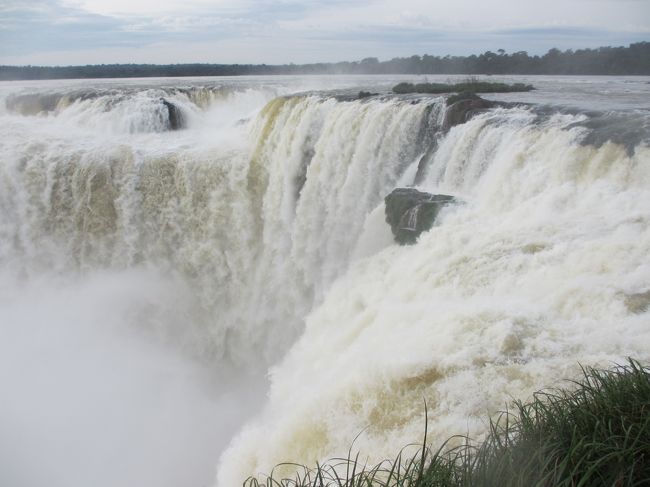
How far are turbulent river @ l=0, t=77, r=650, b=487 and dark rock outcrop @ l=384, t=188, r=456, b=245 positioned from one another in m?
0.23

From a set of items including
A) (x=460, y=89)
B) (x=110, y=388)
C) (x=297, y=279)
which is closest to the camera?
(x=110, y=388)

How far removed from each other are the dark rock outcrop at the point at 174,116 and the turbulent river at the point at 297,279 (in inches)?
22.3

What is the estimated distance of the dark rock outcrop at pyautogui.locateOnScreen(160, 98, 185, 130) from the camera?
18.1 m

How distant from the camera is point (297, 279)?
11.0 metres

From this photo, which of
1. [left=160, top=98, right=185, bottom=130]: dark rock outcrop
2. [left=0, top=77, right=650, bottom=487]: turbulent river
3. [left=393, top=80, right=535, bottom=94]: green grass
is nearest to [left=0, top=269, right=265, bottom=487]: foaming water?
[left=0, top=77, right=650, bottom=487]: turbulent river

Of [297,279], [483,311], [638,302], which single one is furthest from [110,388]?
[638,302]

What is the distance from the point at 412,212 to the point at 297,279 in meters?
3.93

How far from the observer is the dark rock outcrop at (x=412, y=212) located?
7430 mm

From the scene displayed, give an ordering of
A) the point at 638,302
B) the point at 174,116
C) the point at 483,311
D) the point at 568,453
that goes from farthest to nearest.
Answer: the point at 174,116
the point at 483,311
the point at 638,302
the point at 568,453

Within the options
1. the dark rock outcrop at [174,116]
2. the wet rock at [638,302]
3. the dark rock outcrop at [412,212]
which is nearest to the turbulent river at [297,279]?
the wet rock at [638,302]

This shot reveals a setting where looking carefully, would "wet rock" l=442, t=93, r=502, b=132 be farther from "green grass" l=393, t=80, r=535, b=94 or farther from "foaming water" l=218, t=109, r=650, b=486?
"green grass" l=393, t=80, r=535, b=94

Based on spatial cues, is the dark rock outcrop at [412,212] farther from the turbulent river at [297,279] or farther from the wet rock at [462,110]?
the wet rock at [462,110]

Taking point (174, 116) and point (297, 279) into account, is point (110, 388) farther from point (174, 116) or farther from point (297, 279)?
point (174, 116)

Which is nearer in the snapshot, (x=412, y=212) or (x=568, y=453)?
(x=568, y=453)
